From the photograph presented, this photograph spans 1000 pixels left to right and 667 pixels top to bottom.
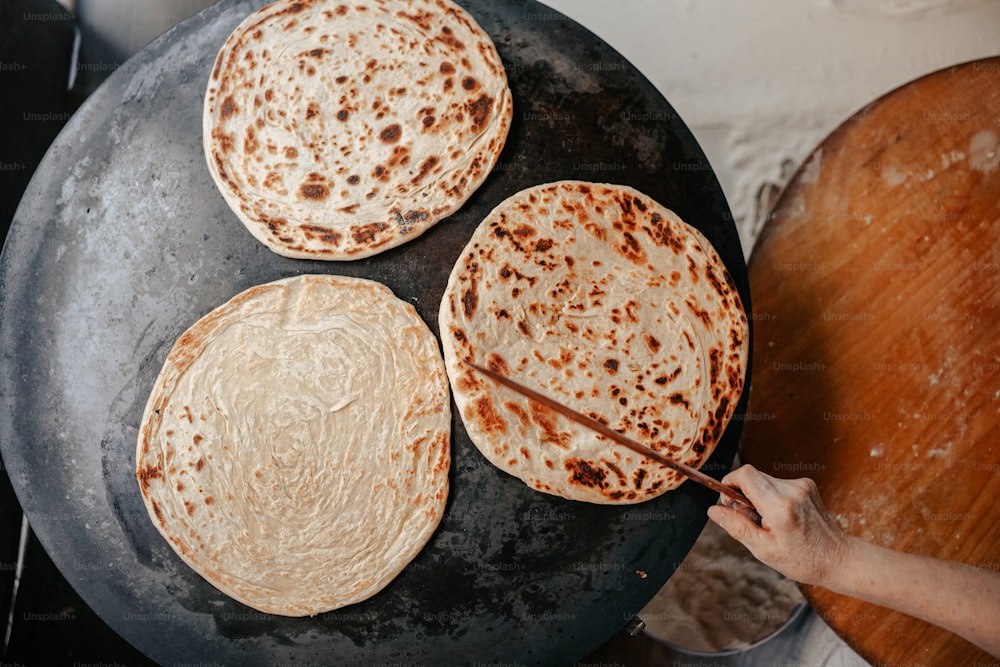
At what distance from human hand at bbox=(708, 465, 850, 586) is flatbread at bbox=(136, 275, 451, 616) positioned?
69 cm

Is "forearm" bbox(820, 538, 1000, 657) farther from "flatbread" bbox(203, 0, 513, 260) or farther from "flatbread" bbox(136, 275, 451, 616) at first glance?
"flatbread" bbox(203, 0, 513, 260)

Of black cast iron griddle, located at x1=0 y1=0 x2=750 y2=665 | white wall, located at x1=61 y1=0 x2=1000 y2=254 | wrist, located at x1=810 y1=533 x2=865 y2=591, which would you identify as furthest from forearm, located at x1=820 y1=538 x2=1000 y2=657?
white wall, located at x1=61 y1=0 x2=1000 y2=254

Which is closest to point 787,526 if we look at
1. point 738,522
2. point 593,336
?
point 738,522

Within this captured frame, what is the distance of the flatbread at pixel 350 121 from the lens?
1.75m

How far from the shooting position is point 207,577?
1.71m

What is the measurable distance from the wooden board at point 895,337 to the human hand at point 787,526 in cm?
38

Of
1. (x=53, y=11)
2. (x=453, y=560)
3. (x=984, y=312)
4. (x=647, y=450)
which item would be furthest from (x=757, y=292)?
(x=53, y=11)

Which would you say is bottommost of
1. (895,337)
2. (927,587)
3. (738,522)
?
(927,587)

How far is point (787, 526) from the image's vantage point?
1611 mm

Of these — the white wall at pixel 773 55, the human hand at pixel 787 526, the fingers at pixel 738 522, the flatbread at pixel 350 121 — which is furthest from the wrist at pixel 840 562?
the white wall at pixel 773 55

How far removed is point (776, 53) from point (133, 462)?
2801 millimetres

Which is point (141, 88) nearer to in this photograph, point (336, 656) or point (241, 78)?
point (241, 78)

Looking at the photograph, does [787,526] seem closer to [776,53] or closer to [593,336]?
[593,336]

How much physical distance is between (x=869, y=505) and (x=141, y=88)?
2.27 meters
